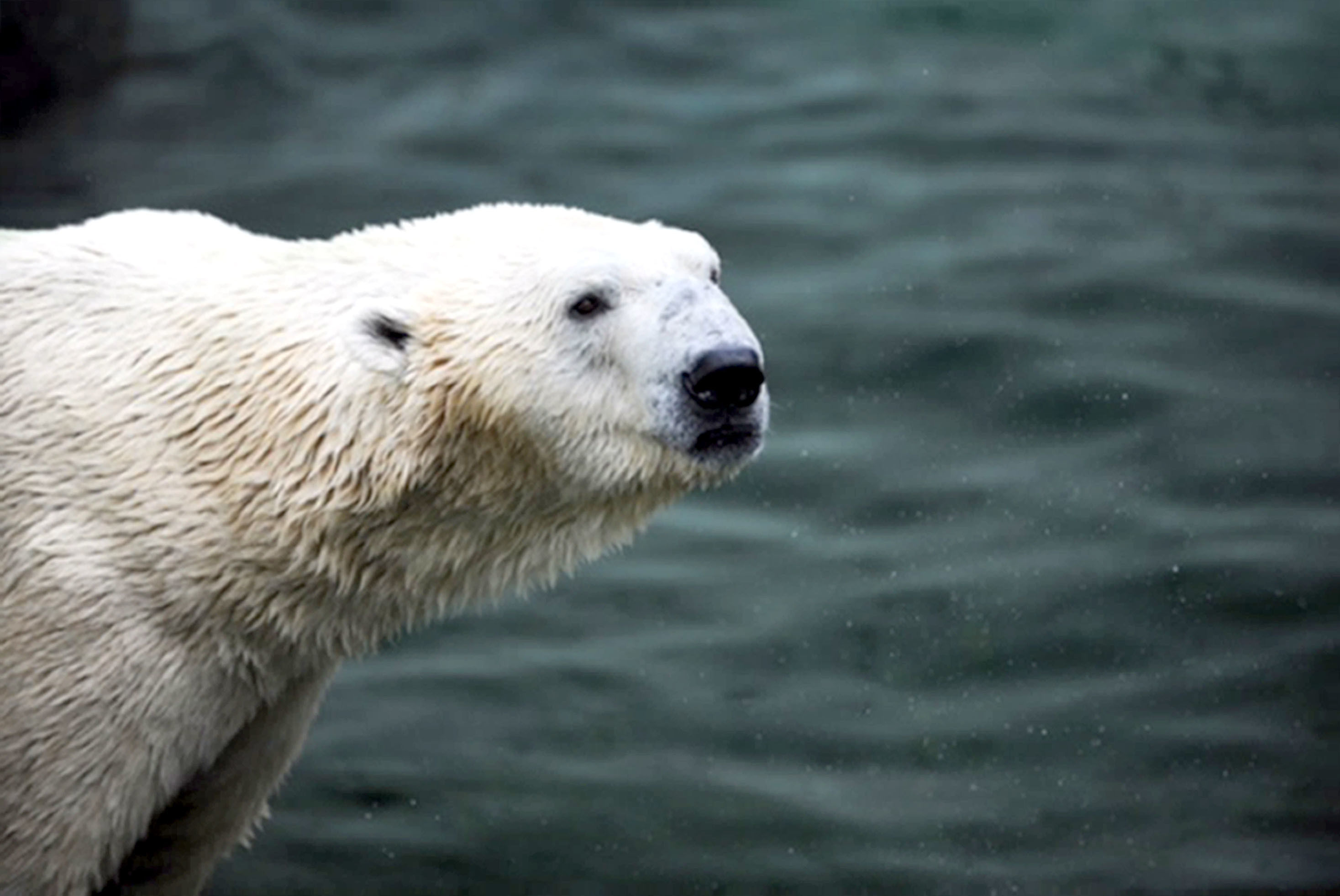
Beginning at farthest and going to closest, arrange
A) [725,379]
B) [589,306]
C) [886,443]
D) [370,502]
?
[886,443], [370,502], [589,306], [725,379]

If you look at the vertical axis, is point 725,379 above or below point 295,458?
above

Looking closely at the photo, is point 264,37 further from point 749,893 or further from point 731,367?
point 731,367

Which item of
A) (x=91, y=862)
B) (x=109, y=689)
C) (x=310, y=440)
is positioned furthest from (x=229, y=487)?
(x=91, y=862)

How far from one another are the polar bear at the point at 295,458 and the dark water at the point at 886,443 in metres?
1.65

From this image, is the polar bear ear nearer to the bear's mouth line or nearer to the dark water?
the bear's mouth line

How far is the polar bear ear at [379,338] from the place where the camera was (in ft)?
14.6

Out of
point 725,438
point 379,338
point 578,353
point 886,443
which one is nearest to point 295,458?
point 379,338

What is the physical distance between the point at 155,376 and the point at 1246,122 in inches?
236

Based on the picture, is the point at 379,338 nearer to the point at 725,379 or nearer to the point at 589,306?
the point at 589,306

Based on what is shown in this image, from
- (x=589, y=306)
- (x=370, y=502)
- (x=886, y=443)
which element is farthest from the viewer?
(x=886, y=443)

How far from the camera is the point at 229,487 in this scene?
457 cm

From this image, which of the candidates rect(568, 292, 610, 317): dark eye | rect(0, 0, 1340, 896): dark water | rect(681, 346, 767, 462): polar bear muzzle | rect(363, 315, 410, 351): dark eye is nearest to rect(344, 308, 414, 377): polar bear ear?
rect(363, 315, 410, 351): dark eye

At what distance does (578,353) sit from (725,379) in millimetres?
346

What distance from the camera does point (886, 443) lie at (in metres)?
7.83
